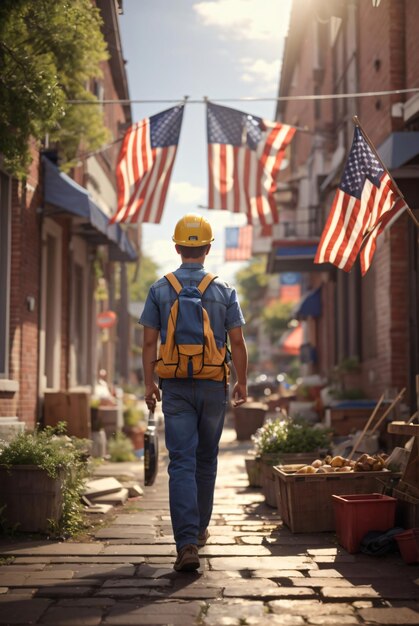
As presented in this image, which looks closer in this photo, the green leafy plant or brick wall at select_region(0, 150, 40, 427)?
the green leafy plant

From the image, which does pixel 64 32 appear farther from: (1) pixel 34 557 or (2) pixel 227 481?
(2) pixel 227 481

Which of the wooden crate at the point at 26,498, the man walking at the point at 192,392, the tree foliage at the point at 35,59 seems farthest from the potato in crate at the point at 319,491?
the tree foliage at the point at 35,59

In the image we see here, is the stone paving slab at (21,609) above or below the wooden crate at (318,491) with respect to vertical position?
below

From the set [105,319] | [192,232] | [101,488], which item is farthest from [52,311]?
[192,232]

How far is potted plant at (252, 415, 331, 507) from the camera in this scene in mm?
9078

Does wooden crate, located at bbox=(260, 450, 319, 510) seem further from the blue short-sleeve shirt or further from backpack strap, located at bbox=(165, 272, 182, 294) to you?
backpack strap, located at bbox=(165, 272, 182, 294)

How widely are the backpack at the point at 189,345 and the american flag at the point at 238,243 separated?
1072 inches

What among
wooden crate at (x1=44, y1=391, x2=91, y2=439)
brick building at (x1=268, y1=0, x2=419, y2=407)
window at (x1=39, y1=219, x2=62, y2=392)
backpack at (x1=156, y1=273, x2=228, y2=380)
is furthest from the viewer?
window at (x1=39, y1=219, x2=62, y2=392)

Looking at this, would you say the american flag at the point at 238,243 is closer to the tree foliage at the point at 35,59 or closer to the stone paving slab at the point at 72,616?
the tree foliage at the point at 35,59

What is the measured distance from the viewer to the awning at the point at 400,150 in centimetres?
974

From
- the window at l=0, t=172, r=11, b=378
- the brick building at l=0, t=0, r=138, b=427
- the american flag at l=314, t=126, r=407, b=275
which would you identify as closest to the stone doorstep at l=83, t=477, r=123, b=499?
the brick building at l=0, t=0, r=138, b=427

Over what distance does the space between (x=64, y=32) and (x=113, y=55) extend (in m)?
13.0

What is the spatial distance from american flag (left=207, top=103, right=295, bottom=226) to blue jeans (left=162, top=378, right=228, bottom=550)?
22.6ft

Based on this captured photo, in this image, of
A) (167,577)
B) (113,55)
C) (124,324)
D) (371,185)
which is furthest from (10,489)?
(124,324)
